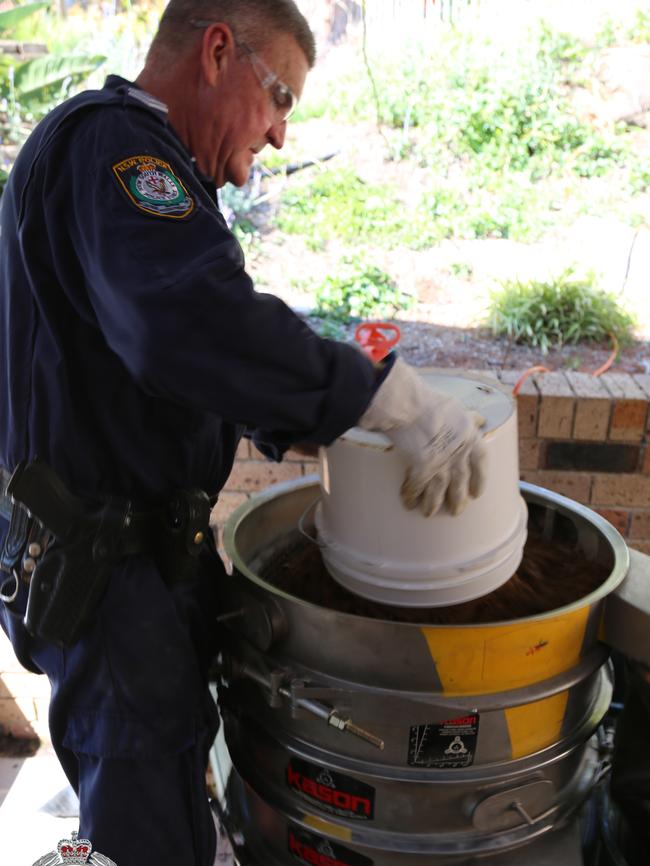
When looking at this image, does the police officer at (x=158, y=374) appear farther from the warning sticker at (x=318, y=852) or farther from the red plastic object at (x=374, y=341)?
the red plastic object at (x=374, y=341)

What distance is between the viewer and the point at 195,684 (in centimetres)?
154

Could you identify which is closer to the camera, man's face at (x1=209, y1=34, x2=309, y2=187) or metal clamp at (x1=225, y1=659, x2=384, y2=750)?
metal clamp at (x1=225, y1=659, x2=384, y2=750)

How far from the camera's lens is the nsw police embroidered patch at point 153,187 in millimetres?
1170

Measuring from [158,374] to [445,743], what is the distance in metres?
0.79

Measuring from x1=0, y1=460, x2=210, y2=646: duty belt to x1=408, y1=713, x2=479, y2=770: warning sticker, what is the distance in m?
0.54

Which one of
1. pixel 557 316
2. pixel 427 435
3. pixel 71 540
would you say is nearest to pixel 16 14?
pixel 557 316

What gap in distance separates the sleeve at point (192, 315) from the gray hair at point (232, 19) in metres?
0.35

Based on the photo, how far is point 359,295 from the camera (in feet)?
18.2

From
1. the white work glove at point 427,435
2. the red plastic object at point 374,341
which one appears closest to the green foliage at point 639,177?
the red plastic object at point 374,341

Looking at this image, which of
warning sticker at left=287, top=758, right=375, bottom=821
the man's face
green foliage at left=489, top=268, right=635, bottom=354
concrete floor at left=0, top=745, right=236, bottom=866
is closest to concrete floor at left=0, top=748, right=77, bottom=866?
concrete floor at left=0, top=745, right=236, bottom=866

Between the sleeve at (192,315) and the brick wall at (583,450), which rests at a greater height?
the sleeve at (192,315)

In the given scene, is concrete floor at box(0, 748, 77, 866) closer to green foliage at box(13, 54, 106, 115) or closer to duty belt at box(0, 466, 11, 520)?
duty belt at box(0, 466, 11, 520)

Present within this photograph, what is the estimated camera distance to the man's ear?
1424 millimetres

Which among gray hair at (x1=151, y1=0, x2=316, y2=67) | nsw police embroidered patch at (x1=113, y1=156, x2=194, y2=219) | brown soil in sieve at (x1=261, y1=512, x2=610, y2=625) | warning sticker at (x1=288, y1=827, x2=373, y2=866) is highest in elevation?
gray hair at (x1=151, y1=0, x2=316, y2=67)
